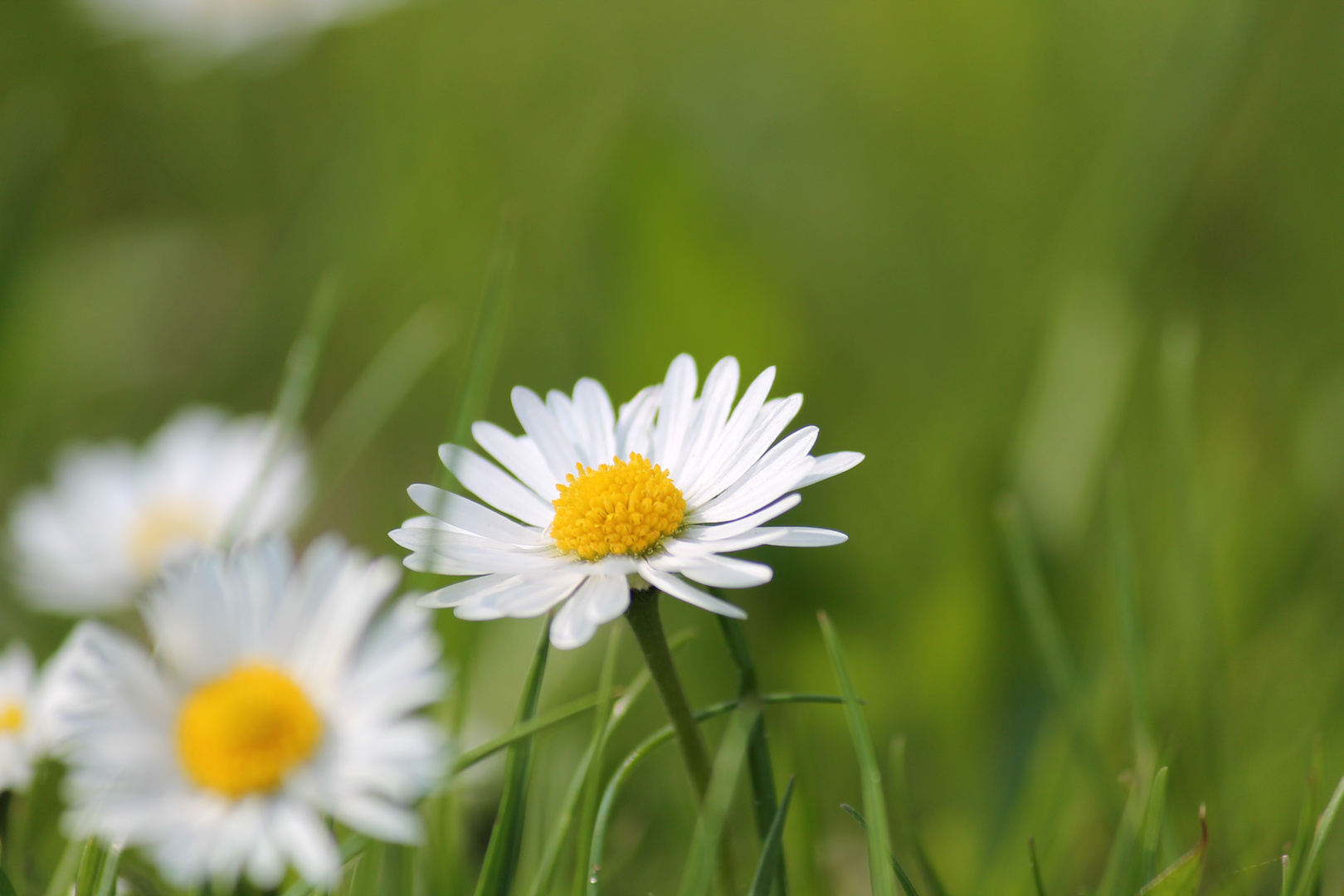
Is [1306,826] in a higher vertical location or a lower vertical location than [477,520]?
lower

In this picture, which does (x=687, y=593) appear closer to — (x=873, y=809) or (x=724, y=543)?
(x=724, y=543)

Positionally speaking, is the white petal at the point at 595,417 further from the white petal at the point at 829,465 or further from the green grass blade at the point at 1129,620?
the green grass blade at the point at 1129,620

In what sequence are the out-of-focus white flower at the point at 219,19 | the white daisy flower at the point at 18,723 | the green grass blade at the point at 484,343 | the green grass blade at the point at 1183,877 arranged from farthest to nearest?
the out-of-focus white flower at the point at 219,19
the green grass blade at the point at 484,343
the white daisy flower at the point at 18,723
the green grass blade at the point at 1183,877

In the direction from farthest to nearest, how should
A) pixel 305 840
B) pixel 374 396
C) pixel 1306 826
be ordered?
pixel 374 396
pixel 1306 826
pixel 305 840

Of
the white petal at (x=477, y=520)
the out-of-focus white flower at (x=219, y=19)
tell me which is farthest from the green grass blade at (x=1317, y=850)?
the out-of-focus white flower at (x=219, y=19)

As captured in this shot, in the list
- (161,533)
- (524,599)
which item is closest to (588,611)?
(524,599)

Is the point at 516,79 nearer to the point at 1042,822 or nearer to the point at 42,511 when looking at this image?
the point at 42,511

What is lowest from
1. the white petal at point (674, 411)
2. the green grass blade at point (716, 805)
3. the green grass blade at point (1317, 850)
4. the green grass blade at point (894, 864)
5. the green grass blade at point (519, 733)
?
the green grass blade at point (1317, 850)

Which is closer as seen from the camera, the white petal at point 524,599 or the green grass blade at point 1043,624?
the white petal at point 524,599
